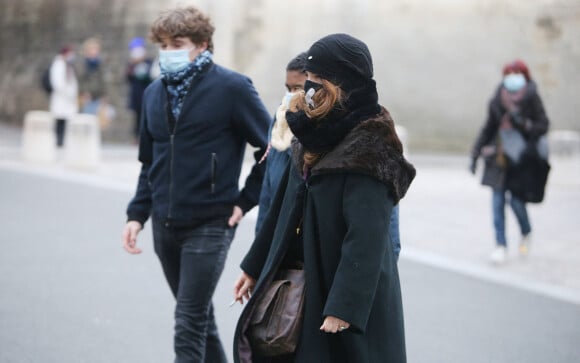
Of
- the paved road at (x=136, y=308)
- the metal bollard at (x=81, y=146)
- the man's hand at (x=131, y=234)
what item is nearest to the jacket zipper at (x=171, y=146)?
the man's hand at (x=131, y=234)

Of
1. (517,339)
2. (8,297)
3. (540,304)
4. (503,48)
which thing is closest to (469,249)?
(540,304)

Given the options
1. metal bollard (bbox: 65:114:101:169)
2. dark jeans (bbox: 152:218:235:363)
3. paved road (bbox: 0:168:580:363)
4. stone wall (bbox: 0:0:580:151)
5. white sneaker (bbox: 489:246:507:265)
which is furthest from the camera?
stone wall (bbox: 0:0:580:151)

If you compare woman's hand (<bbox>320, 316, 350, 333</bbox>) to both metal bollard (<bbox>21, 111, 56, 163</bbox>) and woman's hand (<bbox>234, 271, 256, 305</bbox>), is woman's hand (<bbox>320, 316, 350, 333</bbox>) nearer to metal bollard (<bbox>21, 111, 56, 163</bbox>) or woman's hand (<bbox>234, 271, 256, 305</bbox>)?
woman's hand (<bbox>234, 271, 256, 305</bbox>)

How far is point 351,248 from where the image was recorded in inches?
123

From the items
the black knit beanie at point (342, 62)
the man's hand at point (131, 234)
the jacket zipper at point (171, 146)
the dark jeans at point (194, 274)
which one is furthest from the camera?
the man's hand at point (131, 234)

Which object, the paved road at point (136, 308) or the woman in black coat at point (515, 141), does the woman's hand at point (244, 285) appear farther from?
the woman in black coat at point (515, 141)

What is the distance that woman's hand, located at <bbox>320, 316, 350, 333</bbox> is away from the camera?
3.11 metres

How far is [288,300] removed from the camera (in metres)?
3.24

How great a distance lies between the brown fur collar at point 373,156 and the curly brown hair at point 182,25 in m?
1.36

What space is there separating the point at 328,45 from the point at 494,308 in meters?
4.47

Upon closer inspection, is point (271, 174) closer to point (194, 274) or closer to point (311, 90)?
point (194, 274)

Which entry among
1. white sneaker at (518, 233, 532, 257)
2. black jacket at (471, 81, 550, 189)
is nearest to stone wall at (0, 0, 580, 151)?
white sneaker at (518, 233, 532, 257)

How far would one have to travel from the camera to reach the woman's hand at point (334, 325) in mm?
3111

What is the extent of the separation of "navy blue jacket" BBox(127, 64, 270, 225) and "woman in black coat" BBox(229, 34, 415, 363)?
1072 mm
